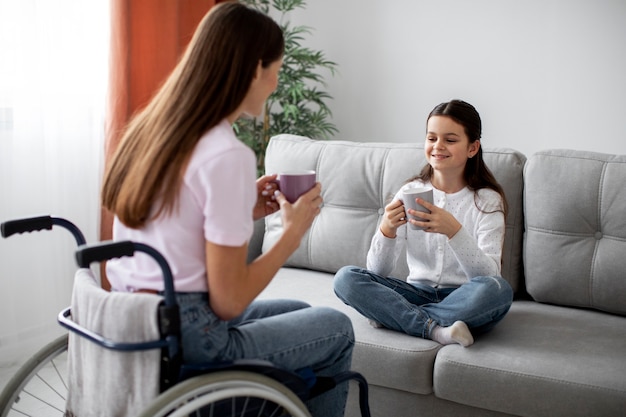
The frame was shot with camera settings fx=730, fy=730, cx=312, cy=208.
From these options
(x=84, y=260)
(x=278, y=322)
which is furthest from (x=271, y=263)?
(x=84, y=260)

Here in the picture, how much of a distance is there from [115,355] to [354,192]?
1.37 meters

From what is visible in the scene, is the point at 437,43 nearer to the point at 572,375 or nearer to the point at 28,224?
the point at 572,375

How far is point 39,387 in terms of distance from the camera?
8.57 feet

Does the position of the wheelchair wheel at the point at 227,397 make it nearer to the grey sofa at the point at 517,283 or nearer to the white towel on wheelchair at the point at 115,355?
the white towel on wheelchair at the point at 115,355

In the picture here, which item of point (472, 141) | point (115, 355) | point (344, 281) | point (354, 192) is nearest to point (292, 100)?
point (354, 192)

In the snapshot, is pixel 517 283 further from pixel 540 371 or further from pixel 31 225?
pixel 31 225

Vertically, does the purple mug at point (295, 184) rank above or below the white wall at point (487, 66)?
below

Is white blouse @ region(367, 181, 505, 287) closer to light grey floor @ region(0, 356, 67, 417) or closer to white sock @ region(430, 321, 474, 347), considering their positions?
white sock @ region(430, 321, 474, 347)

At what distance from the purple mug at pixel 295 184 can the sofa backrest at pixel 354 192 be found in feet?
3.20

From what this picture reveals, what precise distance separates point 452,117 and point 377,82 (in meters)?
1.59

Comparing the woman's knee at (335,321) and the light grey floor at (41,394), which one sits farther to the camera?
the light grey floor at (41,394)

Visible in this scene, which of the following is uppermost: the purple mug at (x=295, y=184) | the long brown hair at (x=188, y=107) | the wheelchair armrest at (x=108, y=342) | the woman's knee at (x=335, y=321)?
the long brown hair at (x=188, y=107)

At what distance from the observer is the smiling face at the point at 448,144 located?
87.7 inches

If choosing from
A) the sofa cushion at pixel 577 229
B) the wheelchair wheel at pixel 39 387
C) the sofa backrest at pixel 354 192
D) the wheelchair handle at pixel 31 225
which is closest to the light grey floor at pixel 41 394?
the wheelchair wheel at pixel 39 387
